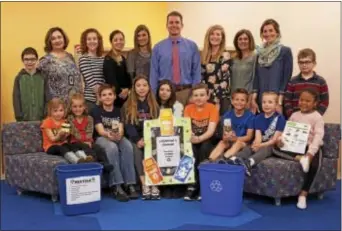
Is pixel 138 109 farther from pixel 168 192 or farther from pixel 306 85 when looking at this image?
pixel 306 85

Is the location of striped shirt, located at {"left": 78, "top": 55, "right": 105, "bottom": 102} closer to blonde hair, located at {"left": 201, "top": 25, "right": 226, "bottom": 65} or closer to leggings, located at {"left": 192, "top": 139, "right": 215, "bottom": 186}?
blonde hair, located at {"left": 201, "top": 25, "right": 226, "bottom": 65}

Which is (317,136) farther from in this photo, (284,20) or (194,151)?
(284,20)

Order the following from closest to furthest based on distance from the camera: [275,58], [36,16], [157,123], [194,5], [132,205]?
1. [132,205]
2. [157,123]
3. [275,58]
4. [36,16]
5. [194,5]

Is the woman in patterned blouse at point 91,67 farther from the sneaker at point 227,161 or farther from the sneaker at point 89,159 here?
the sneaker at point 227,161

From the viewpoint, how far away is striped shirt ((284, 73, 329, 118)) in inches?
182

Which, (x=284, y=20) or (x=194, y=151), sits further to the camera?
(x=284, y=20)

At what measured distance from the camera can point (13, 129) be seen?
4672 millimetres

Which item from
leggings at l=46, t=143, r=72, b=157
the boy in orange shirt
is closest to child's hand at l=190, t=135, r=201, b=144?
the boy in orange shirt

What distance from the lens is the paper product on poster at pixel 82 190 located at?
3.85m

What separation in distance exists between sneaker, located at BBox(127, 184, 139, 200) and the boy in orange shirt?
58 cm

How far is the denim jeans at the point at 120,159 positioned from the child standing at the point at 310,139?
1.38m

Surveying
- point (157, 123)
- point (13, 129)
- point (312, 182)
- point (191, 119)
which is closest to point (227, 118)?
point (191, 119)

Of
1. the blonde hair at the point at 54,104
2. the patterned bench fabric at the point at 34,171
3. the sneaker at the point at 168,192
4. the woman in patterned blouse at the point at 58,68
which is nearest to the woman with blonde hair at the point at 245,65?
the sneaker at the point at 168,192

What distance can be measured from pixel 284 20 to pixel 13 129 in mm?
3547
